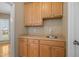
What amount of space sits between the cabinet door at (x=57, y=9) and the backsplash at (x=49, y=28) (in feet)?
1.00

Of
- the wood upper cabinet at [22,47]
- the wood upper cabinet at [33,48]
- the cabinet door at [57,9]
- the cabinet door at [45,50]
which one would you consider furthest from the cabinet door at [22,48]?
the cabinet door at [57,9]

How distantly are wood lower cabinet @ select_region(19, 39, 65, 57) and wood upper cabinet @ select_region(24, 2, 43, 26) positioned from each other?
0.68 m

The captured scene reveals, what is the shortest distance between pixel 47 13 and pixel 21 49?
153cm

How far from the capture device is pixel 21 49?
4441mm

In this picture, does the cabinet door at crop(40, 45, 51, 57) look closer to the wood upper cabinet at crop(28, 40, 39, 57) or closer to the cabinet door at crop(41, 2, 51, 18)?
the wood upper cabinet at crop(28, 40, 39, 57)

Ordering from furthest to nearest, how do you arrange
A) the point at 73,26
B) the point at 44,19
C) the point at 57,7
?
the point at 44,19, the point at 57,7, the point at 73,26

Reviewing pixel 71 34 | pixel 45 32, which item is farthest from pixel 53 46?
pixel 71 34

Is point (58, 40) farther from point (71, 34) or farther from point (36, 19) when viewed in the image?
point (71, 34)

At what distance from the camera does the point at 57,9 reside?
3764 mm

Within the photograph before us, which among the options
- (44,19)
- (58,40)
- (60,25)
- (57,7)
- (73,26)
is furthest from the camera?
(44,19)

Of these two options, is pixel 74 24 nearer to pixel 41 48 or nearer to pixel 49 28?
pixel 41 48

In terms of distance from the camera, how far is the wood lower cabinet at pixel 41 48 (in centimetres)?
336

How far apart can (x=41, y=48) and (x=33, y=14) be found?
1314mm

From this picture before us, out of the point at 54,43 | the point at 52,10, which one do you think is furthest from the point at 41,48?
the point at 52,10
